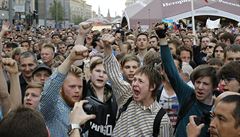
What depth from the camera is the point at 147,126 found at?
4.15 metres

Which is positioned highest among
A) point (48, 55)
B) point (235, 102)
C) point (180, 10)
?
point (180, 10)

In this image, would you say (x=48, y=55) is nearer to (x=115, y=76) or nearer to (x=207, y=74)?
(x=115, y=76)

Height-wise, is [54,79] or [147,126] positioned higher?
[54,79]

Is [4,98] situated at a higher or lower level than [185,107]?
higher

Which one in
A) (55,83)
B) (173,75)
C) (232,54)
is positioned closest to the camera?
(55,83)

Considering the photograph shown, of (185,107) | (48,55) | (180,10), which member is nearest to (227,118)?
(185,107)

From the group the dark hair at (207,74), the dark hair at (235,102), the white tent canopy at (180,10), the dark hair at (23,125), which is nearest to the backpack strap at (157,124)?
the dark hair at (207,74)

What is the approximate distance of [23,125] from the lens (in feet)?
7.48

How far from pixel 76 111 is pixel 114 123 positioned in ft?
4.74

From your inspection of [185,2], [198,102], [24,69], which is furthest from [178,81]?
[185,2]

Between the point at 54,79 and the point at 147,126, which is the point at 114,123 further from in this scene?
the point at 54,79

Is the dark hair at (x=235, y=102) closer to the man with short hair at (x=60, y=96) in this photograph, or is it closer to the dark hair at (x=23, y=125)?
the dark hair at (x=23, y=125)

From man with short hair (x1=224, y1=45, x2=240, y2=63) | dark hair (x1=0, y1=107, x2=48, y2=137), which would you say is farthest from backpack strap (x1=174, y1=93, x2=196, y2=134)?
dark hair (x1=0, y1=107, x2=48, y2=137)

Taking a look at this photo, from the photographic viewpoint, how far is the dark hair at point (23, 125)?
2.25 m
